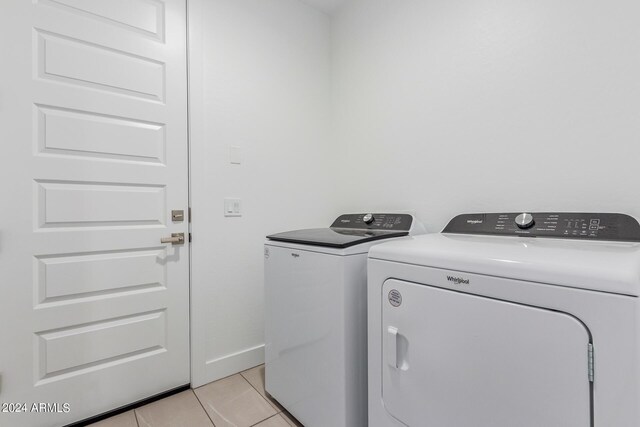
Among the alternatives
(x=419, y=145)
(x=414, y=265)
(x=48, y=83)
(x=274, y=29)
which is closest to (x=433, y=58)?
(x=419, y=145)

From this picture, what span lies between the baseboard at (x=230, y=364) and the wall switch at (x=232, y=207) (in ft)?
2.87

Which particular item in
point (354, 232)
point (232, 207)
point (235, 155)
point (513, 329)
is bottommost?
point (513, 329)

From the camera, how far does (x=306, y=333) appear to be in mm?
1299

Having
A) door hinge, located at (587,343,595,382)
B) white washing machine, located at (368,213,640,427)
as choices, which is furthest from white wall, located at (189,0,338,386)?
door hinge, located at (587,343,595,382)

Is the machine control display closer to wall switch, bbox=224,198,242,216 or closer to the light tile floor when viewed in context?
the light tile floor

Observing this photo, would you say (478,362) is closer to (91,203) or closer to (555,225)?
(555,225)

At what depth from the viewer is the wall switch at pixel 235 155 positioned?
1.80m

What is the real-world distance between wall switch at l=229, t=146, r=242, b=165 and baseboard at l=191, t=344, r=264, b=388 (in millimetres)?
1194

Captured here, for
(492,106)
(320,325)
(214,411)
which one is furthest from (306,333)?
(492,106)

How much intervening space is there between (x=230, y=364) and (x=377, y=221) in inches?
49.4

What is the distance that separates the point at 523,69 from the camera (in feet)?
4.25

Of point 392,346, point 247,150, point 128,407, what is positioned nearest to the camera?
point 392,346

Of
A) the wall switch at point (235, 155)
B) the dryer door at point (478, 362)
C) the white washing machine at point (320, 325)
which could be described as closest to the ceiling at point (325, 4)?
the wall switch at point (235, 155)

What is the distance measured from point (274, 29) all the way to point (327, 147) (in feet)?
2.87
